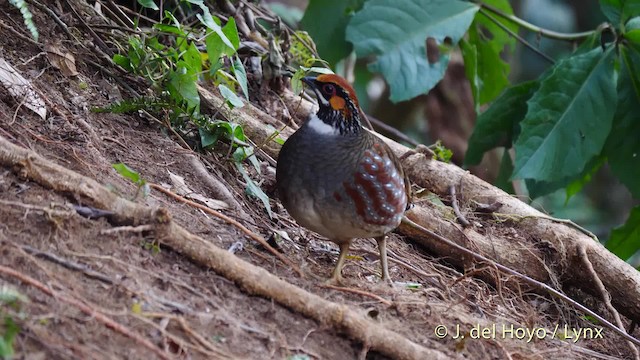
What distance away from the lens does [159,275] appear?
136 inches

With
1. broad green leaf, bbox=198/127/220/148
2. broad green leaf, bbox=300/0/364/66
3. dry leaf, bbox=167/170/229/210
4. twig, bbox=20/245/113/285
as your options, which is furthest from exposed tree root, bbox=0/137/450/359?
broad green leaf, bbox=300/0/364/66

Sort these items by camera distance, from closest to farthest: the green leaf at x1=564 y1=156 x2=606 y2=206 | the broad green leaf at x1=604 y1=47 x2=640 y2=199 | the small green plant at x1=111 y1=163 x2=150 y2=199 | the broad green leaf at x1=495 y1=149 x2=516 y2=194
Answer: the small green plant at x1=111 y1=163 x2=150 y2=199 → the broad green leaf at x1=604 y1=47 x2=640 y2=199 → the green leaf at x1=564 y1=156 x2=606 y2=206 → the broad green leaf at x1=495 y1=149 x2=516 y2=194

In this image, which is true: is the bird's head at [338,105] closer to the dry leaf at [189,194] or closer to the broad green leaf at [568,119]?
the dry leaf at [189,194]

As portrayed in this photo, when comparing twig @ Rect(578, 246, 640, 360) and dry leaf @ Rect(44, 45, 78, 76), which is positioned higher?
dry leaf @ Rect(44, 45, 78, 76)

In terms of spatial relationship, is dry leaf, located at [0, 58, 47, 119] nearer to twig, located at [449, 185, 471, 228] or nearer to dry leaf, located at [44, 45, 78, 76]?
dry leaf, located at [44, 45, 78, 76]

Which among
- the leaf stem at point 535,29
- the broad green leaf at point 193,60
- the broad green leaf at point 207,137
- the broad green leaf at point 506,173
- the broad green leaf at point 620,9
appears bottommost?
the broad green leaf at point 506,173

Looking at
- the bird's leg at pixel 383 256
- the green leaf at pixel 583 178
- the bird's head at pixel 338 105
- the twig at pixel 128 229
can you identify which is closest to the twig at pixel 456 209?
the bird's leg at pixel 383 256

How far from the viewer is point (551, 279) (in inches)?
205

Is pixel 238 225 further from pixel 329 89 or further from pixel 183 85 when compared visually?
pixel 183 85

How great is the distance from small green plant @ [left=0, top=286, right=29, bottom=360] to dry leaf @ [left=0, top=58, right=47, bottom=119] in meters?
1.58

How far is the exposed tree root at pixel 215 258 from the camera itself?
355cm

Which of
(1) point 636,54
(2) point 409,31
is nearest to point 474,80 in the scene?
(2) point 409,31

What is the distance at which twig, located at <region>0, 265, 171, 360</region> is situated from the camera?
9.61 feet

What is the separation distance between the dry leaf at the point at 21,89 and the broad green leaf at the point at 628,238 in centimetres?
417
